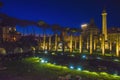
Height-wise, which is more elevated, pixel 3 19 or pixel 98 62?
pixel 3 19

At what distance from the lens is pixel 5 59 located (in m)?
39.0

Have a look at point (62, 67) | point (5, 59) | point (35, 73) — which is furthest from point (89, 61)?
point (5, 59)

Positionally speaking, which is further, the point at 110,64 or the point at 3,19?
the point at 3,19

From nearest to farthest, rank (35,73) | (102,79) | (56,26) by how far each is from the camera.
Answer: (102,79) → (35,73) → (56,26)

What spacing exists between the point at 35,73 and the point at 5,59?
352 inches

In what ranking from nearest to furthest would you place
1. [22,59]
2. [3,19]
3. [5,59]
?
[5,59], [22,59], [3,19]

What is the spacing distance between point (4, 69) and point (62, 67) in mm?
8583

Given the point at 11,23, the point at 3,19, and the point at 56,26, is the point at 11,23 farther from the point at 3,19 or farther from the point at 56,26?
the point at 56,26

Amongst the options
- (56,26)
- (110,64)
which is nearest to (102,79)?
(110,64)

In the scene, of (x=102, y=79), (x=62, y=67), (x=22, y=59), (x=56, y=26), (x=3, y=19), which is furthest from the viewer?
(x=56, y=26)

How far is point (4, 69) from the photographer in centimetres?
3347

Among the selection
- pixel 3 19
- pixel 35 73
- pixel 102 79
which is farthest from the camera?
pixel 3 19

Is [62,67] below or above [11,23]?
below

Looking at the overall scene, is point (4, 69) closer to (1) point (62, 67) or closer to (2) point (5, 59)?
(2) point (5, 59)
